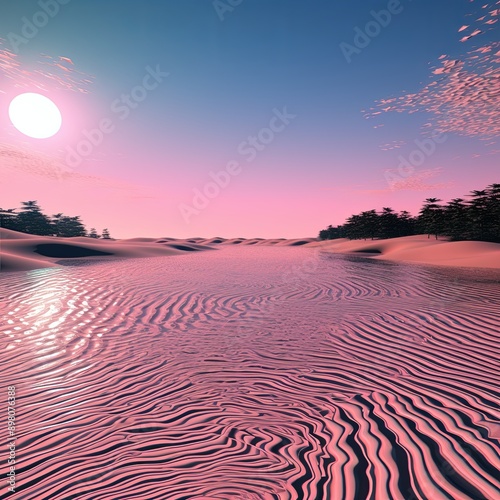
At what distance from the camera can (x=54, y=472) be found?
293 centimetres

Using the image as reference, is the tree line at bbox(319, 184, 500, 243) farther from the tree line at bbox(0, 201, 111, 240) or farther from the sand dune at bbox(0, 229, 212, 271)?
the tree line at bbox(0, 201, 111, 240)

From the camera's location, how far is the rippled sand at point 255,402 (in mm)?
2803

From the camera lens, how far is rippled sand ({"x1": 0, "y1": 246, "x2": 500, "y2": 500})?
280 cm

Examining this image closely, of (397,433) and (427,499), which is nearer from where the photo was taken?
(427,499)

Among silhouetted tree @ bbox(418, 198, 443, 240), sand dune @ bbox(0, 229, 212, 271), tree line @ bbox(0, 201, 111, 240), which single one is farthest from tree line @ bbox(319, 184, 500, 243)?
tree line @ bbox(0, 201, 111, 240)

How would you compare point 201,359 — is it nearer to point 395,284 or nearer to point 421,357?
point 421,357

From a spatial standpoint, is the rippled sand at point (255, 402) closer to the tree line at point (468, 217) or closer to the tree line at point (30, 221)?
the tree line at point (468, 217)

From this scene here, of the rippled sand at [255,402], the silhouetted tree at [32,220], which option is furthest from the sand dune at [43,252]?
the silhouetted tree at [32,220]

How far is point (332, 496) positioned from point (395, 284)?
12.2 meters

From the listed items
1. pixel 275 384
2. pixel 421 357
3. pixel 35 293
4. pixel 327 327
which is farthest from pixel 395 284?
pixel 35 293

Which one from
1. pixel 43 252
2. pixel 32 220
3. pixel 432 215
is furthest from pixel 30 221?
pixel 432 215

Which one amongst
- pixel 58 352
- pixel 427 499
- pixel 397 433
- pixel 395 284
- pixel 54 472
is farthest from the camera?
pixel 395 284

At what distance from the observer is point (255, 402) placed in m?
4.18

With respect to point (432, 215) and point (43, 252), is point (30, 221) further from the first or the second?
point (432, 215)
